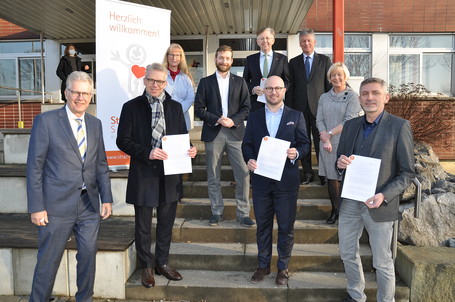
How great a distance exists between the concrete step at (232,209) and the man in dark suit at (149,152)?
1.27 m

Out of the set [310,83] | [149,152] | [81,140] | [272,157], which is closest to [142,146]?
[149,152]

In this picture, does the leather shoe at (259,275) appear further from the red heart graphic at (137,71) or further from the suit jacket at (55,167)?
the red heart graphic at (137,71)

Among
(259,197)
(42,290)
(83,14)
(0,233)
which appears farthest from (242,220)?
(83,14)

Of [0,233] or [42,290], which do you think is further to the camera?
[0,233]

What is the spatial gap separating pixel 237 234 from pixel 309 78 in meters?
2.30

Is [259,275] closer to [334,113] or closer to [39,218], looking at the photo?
[334,113]

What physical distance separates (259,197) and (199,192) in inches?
76.1

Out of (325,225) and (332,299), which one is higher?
(325,225)

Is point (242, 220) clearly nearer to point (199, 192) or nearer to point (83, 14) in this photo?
point (199, 192)

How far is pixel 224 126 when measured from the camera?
14.9 ft

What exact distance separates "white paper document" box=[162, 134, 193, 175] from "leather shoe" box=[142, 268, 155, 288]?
1044mm

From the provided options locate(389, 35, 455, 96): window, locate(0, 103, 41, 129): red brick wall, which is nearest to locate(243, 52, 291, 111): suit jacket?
locate(389, 35, 455, 96): window

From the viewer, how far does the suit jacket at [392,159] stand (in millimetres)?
2930

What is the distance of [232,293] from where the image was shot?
12.2ft
